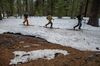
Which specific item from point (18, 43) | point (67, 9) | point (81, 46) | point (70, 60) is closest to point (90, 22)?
point (81, 46)

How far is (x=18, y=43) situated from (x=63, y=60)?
5.06m

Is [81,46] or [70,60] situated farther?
[81,46]

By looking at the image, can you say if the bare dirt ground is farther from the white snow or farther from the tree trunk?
the tree trunk

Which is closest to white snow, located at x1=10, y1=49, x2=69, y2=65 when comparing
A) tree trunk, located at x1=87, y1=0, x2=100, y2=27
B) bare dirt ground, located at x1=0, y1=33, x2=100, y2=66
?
bare dirt ground, located at x1=0, y1=33, x2=100, y2=66

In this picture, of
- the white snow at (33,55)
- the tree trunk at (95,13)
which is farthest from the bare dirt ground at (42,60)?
the tree trunk at (95,13)

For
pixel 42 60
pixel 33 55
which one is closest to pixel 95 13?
pixel 33 55

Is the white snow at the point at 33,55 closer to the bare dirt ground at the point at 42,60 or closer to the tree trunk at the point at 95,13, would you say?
the bare dirt ground at the point at 42,60

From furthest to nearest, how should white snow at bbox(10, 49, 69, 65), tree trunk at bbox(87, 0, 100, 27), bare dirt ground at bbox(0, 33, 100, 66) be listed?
tree trunk at bbox(87, 0, 100, 27), white snow at bbox(10, 49, 69, 65), bare dirt ground at bbox(0, 33, 100, 66)

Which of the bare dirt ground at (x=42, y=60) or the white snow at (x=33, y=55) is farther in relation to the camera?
the white snow at (x=33, y=55)

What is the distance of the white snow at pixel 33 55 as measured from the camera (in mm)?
11858

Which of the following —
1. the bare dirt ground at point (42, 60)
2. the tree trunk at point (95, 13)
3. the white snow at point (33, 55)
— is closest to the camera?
the bare dirt ground at point (42, 60)

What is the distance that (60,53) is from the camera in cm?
1306

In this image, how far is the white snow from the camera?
11858mm

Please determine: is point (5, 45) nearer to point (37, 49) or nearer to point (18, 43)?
point (18, 43)
